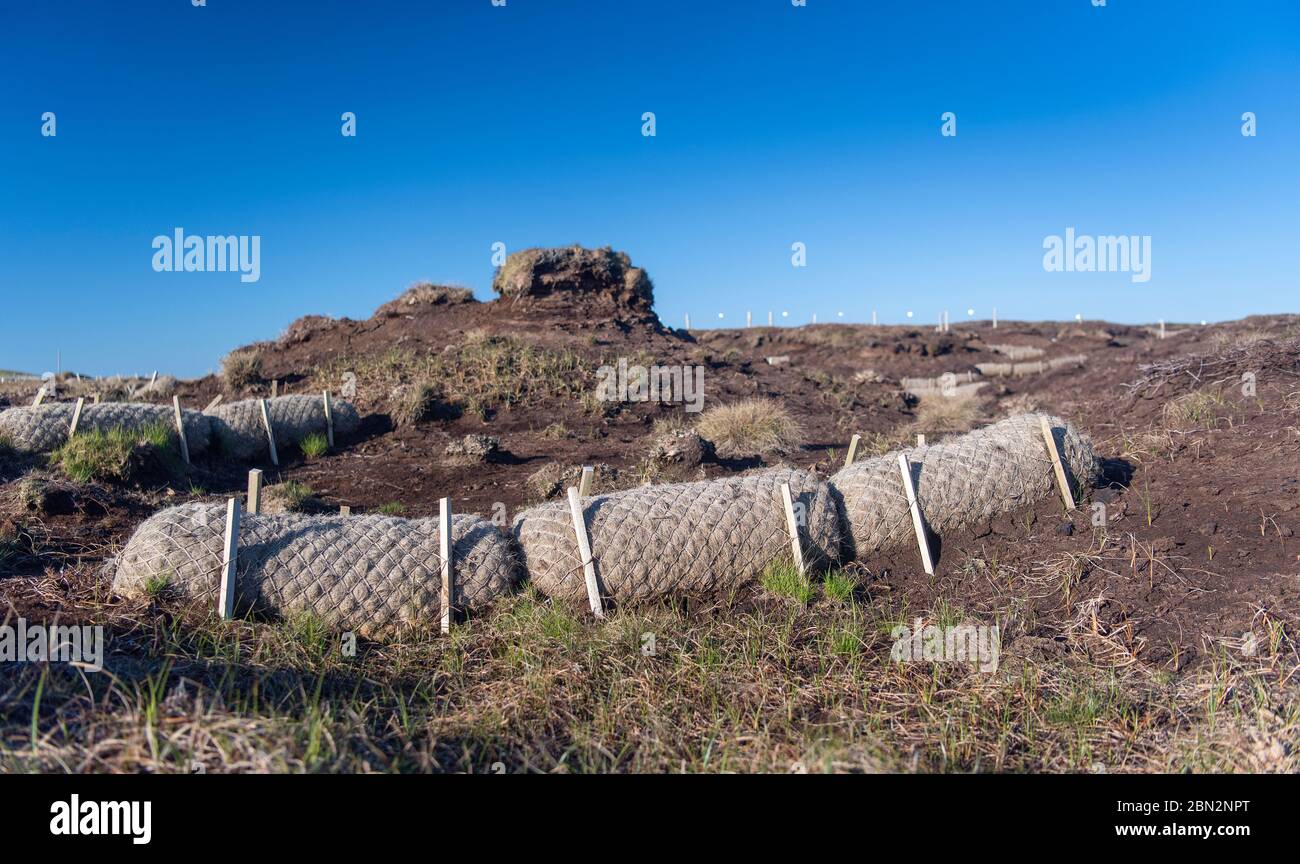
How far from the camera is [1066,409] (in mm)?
14297

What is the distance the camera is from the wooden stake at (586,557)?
5.54 m

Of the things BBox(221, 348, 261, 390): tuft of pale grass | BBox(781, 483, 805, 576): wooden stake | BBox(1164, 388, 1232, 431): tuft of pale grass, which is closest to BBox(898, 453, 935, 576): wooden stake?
BBox(781, 483, 805, 576): wooden stake

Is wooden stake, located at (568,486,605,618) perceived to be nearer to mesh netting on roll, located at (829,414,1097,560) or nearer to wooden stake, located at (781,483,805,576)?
wooden stake, located at (781,483,805,576)

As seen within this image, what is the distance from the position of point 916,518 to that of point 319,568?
14.6 feet

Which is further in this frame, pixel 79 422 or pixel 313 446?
pixel 313 446

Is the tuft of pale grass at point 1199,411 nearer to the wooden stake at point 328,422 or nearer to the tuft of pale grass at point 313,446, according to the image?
the tuft of pale grass at point 313,446

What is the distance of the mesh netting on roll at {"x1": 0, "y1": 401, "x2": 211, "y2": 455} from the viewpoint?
1010cm

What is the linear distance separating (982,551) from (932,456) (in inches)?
35.0

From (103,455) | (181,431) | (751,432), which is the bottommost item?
(103,455)

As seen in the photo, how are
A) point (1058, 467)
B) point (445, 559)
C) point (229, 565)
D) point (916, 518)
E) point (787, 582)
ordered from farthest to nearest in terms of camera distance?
point (1058, 467)
point (916, 518)
point (787, 582)
point (445, 559)
point (229, 565)

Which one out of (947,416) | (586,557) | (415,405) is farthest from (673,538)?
(947,416)

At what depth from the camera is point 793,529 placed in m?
6.00

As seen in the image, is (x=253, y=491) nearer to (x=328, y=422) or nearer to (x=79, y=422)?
(x=79, y=422)
